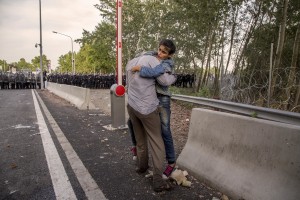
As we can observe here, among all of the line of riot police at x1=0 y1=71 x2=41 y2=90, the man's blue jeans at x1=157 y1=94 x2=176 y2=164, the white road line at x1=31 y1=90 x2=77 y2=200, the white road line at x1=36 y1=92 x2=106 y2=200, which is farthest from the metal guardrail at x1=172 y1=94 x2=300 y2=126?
the line of riot police at x1=0 y1=71 x2=41 y2=90

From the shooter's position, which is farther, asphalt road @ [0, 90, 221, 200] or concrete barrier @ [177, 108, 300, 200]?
asphalt road @ [0, 90, 221, 200]

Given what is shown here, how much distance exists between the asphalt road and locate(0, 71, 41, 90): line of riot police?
87.9 feet

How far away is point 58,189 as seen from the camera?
3441 mm

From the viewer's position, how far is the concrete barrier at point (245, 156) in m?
2.62

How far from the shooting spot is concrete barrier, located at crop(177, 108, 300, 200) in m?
2.62

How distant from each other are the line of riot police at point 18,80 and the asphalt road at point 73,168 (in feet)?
87.9

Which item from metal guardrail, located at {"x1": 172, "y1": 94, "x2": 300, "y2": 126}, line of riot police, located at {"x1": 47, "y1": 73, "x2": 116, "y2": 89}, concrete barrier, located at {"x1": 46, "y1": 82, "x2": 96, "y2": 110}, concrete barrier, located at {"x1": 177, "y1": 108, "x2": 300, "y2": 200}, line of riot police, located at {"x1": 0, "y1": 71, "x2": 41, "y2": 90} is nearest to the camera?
concrete barrier, located at {"x1": 177, "y1": 108, "x2": 300, "y2": 200}

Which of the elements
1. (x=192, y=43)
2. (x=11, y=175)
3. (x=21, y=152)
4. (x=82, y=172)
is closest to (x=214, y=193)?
(x=82, y=172)

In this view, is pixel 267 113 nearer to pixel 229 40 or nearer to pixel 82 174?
pixel 82 174

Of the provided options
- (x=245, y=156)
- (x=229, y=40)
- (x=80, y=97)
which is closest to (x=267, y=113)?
(x=245, y=156)

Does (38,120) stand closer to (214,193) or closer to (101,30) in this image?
(214,193)

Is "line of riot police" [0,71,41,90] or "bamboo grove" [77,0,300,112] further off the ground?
"bamboo grove" [77,0,300,112]

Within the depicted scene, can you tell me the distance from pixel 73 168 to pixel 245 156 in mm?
2368

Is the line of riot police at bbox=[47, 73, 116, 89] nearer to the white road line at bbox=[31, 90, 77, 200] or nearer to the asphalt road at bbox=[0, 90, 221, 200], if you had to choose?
the asphalt road at bbox=[0, 90, 221, 200]
